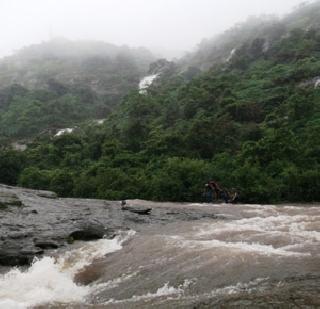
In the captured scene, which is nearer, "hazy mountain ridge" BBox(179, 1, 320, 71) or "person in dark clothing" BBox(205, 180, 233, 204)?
"person in dark clothing" BBox(205, 180, 233, 204)

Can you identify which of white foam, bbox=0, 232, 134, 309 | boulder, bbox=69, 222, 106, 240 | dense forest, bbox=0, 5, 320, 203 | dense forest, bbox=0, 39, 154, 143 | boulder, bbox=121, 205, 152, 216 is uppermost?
dense forest, bbox=0, 39, 154, 143

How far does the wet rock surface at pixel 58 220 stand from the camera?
18828 millimetres

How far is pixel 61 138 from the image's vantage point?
58.0 meters

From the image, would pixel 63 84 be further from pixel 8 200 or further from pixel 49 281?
pixel 49 281

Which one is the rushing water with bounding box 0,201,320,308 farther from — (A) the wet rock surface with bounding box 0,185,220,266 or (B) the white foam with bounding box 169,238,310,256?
(A) the wet rock surface with bounding box 0,185,220,266

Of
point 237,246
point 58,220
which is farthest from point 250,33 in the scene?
point 237,246

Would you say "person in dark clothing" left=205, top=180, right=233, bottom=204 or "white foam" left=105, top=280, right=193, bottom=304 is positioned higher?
"person in dark clothing" left=205, top=180, right=233, bottom=204

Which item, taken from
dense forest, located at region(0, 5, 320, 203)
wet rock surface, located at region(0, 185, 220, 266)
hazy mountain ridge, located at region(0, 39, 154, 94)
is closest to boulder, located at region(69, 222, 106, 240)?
wet rock surface, located at region(0, 185, 220, 266)

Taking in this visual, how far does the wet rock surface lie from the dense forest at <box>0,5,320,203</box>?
22.1 feet

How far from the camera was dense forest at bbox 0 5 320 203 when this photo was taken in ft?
115

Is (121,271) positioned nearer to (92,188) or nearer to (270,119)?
(92,188)

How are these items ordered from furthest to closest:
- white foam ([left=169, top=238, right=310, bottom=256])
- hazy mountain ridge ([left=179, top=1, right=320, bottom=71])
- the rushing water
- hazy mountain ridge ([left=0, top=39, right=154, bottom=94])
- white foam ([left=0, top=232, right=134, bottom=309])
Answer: hazy mountain ridge ([left=0, top=39, right=154, bottom=94]), hazy mountain ridge ([left=179, top=1, right=320, bottom=71]), white foam ([left=169, top=238, right=310, bottom=256]), white foam ([left=0, top=232, right=134, bottom=309]), the rushing water

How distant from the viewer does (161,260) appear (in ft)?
51.3

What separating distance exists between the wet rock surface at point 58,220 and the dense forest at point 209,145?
6.74 m
